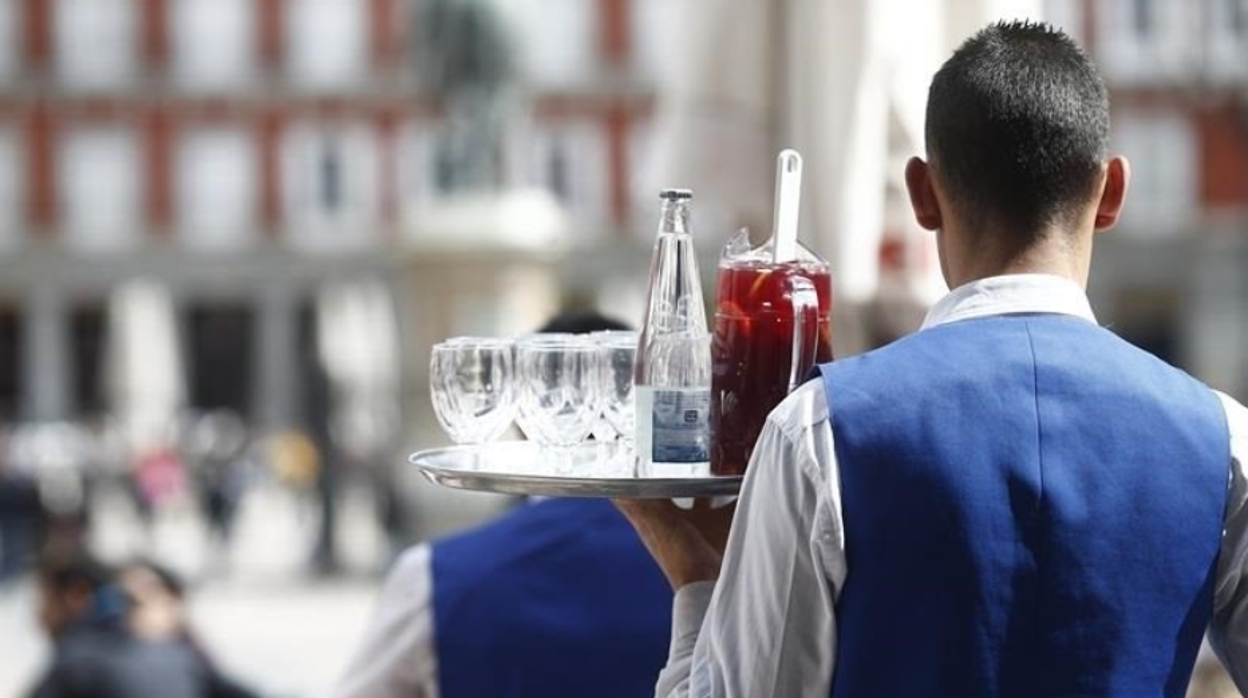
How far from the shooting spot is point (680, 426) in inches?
69.9

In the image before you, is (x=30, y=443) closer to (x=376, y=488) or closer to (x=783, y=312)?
(x=376, y=488)

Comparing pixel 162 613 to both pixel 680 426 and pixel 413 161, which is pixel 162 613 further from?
pixel 413 161

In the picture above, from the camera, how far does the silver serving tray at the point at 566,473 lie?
1.71m

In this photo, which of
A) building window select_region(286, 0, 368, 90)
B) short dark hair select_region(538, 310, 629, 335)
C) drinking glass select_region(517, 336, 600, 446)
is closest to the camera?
drinking glass select_region(517, 336, 600, 446)

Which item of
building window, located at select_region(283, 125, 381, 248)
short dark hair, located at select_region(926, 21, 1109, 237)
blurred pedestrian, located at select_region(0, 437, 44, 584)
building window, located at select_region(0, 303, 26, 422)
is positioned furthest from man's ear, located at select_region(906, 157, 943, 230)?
building window, located at select_region(0, 303, 26, 422)

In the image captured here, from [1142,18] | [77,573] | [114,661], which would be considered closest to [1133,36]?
[1142,18]

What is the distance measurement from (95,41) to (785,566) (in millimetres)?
34017

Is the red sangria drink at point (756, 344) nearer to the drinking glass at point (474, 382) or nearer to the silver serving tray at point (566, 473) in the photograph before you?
the silver serving tray at point (566, 473)

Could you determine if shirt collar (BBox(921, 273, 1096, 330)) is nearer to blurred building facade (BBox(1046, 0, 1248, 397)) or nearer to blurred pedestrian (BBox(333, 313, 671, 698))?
blurred pedestrian (BBox(333, 313, 671, 698))

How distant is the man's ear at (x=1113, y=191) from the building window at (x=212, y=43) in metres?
A: 33.1

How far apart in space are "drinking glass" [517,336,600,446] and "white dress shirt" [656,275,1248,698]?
0.33m

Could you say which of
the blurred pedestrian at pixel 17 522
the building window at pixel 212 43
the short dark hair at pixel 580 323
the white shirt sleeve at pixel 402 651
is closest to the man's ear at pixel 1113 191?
the short dark hair at pixel 580 323

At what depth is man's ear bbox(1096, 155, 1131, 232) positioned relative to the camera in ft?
5.52

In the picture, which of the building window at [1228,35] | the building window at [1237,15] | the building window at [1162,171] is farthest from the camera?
the building window at [1162,171]
